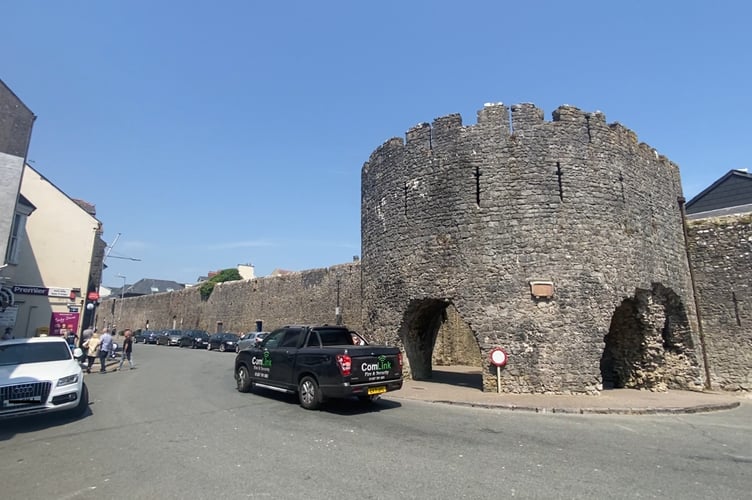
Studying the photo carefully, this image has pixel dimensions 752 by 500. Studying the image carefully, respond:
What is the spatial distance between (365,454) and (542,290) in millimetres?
7186

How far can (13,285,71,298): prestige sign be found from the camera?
18.4 meters

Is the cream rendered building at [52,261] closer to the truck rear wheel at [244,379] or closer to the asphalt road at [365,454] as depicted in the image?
the truck rear wheel at [244,379]

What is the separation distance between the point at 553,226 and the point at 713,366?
7738mm

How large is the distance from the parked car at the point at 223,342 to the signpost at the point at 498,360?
22.5m

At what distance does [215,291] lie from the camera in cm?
3978

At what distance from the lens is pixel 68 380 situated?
7.48 meters

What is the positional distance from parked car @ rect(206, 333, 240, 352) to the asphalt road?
20708 millimetres

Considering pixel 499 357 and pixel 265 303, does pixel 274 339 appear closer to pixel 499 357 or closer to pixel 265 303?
pixel 499 357

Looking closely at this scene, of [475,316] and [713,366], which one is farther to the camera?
[713,366]

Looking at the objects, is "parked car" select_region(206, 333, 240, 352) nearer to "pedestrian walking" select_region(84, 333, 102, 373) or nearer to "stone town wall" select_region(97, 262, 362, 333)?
"stone town wall" select_region(97, 262, 362, 333)

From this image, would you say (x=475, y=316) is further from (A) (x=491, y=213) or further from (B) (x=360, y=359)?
(B) (x=360, y=359)

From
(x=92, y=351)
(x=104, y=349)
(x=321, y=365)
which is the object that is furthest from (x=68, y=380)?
(x=92, y=351)

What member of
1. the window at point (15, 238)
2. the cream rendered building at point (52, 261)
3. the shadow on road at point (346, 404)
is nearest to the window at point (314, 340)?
the shadow on road at point (346, 404)

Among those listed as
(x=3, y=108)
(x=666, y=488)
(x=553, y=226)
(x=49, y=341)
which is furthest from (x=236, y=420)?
(x=3, y=108)
